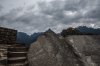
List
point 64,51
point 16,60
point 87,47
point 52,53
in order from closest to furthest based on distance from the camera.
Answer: point 52,53 < point 64,51 < point 87,47 < point 16,60

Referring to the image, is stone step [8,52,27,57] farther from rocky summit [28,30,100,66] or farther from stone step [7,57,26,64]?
rocky summit [28,30,100,66]

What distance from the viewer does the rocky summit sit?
21.0 ft

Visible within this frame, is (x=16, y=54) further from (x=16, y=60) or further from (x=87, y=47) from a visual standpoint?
(x=87, y=47)

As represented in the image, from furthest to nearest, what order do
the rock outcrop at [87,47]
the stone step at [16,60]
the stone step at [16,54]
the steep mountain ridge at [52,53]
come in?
the stone step at [16,54], the stone step at [16,60], the rock outcrop at [87,47], the steep mountain ridge at [52,53]

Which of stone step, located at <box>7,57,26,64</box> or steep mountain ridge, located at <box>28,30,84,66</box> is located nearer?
steep mountain ridge, located at <box>28,30,84,66</box>

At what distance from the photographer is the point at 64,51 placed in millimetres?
6832

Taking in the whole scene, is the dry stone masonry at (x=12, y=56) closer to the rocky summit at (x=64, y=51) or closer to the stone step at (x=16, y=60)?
the stone step at (x=16, y=60)

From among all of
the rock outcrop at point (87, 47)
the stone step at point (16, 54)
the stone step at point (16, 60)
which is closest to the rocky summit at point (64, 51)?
the rock outcrop at point (87, 47)

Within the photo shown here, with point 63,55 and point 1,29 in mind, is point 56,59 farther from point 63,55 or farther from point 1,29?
point 1,29

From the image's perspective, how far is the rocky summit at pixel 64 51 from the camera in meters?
6.41

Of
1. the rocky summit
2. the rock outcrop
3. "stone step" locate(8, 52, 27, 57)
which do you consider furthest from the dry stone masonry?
the rock outcrop

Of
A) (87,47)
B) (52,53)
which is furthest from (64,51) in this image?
(87,47)

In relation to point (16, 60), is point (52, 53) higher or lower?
higher

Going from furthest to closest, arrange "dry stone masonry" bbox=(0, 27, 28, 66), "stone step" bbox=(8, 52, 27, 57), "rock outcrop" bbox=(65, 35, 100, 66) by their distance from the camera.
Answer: "stone step" bbox=(8, 52, 27, 57), "dry stone masonry" bbox=(0, 27, 28, 66), "rock outcrop" bbox=(65, 35, 100, 66)
